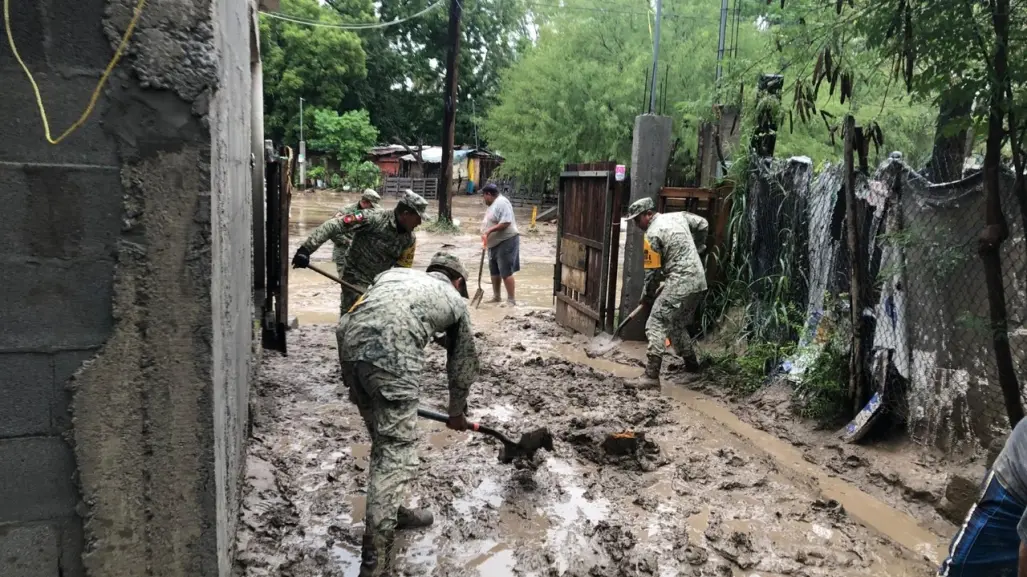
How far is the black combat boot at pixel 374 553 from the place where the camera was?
317 cm

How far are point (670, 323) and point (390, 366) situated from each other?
3650 millimetres

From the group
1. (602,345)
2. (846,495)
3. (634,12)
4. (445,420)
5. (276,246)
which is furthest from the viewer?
(634,12)

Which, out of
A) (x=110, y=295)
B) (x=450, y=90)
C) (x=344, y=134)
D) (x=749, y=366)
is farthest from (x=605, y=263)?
(x=344, y=134)

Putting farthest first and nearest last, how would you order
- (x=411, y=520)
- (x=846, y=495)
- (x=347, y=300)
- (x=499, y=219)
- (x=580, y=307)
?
(x=499, y=219) < (x=580, y=307) < (x=347, y=300) < (x=846, y=495) < (x=411, y=520)

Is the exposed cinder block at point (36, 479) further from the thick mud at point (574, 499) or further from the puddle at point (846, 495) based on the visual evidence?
the puddle at point (846, 495)

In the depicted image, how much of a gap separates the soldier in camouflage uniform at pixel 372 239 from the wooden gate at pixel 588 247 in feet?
7.62

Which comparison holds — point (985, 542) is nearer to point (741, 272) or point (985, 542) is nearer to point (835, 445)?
point (835, 445)

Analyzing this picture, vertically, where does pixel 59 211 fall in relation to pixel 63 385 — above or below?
above

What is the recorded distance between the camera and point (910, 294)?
4.57 metres

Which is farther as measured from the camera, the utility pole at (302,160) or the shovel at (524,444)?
the utility pole at (302,160)

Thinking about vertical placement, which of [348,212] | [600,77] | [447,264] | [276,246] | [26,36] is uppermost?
[600,77]

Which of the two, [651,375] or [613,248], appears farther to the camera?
[613,248]

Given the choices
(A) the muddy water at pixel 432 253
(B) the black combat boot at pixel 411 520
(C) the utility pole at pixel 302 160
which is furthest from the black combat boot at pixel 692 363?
(C) the utility pole at pixel 302 160

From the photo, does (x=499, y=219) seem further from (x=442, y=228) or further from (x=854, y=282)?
(x=442, y=228)
